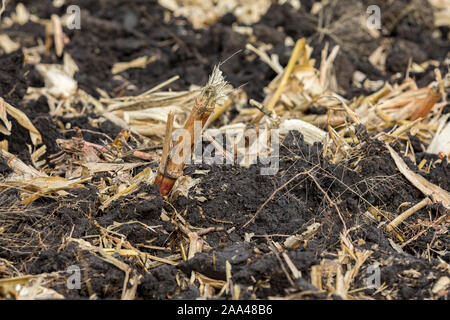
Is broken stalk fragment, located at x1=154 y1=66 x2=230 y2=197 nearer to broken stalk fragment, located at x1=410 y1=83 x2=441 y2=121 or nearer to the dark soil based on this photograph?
the dark soil

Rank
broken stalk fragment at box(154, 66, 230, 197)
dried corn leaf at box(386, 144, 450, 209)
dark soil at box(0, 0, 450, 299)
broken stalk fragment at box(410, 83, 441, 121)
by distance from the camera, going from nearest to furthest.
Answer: dark soil at box(0, 0, 450, 299) < broken stalk fragment at box(154, 66, 230, 197) < dried corn leaf at box(386, 144, 450, 209) < broken stalk fragment at box(410, 83, 441, 121)

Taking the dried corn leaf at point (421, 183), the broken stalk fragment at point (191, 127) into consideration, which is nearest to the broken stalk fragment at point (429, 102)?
the dried corn leaf at point (421, 183)

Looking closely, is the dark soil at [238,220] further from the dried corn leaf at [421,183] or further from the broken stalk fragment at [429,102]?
the broken stalk fragment at [429,102]

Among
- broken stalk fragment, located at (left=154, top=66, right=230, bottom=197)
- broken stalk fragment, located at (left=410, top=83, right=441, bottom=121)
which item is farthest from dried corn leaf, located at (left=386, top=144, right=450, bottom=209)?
broken stalk fragment, located at (left=154, top=66, right=230, bottom=197)

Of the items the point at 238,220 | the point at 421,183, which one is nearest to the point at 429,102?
the point at 421,183

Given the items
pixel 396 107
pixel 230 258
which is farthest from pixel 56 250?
pixel 396 107

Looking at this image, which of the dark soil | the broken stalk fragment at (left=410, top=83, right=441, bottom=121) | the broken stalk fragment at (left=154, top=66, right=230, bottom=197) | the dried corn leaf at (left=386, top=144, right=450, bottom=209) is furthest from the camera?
the broken stalk fragment at (left=410, top=83, right=441, bottom=121)

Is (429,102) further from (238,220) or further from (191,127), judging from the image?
(191,127)

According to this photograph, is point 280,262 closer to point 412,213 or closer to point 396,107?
point 412,213
